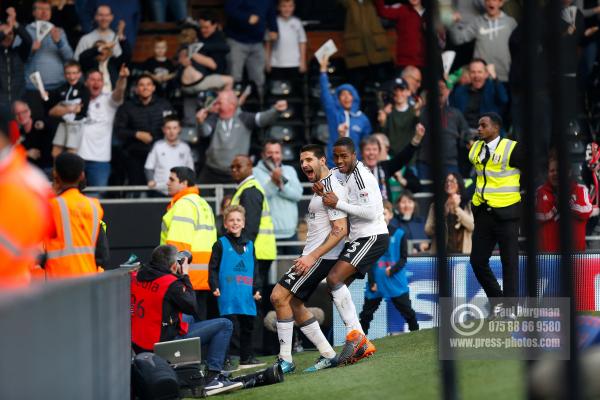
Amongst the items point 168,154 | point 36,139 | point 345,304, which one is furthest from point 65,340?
point 36,139

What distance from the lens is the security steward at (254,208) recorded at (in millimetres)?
13555

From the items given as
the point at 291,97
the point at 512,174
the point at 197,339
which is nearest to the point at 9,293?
the point at 197,339

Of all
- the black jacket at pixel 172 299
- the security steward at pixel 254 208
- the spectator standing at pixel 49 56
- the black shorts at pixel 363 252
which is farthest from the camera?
the spectator standing at pixel 49 56

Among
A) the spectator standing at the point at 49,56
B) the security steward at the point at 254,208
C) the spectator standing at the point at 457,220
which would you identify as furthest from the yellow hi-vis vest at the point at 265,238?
the spectator standing at the point at 49,56

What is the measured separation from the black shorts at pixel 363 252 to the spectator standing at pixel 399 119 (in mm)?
5658

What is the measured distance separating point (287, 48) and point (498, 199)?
7.50m

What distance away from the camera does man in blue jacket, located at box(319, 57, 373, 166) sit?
16.5m

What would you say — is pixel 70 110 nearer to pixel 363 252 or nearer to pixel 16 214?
pixel 363 252

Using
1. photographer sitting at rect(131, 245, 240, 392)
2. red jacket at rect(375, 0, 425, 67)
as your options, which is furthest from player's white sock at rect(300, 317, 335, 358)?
red jacket at rect(375, 0, 425, 67)

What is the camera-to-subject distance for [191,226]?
13.2 m

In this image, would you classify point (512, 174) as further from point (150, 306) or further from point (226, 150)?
point (226, 150)

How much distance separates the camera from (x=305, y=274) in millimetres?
11289

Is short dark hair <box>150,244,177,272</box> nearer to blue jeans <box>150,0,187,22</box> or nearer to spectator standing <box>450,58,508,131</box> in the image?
spectator standing <box>450,58,508,131</box>

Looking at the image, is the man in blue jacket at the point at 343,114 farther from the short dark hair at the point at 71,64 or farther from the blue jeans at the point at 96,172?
the short dark hair at the point at 71,64
